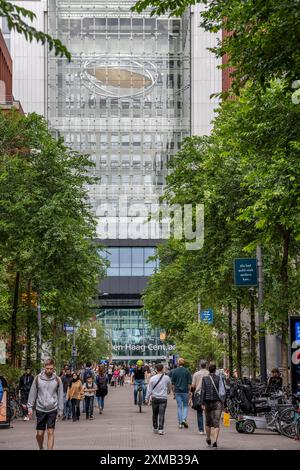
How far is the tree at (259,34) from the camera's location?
48.0 feet

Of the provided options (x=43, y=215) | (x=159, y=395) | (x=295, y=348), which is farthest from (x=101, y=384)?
(x=295, y=348)

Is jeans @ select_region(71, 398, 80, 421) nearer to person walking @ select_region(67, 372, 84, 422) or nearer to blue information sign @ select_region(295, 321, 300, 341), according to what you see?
person walking @ select_region(67, 372, 84, 422)

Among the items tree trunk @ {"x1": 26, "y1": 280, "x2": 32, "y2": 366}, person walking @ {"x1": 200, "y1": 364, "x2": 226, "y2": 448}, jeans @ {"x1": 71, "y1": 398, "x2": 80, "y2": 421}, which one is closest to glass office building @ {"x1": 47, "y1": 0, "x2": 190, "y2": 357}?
tree trunk @ {"x1": 26, "y1": 280, "x2": 32, "y2": 366}

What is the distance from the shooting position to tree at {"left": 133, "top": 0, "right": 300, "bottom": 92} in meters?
14.6

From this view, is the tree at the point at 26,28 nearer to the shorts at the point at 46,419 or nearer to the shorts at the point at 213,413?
the shorts at the point at 46,419

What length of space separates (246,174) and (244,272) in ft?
20.4

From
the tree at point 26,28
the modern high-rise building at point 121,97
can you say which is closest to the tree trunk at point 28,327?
the tree at point 26,28

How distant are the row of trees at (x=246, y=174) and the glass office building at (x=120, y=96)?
2556 inches

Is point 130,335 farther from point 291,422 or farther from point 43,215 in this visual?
point 291,422

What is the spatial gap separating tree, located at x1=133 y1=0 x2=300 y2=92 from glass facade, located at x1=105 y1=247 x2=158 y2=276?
343ft

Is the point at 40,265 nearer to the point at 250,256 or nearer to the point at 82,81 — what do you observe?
the point at 250,256
